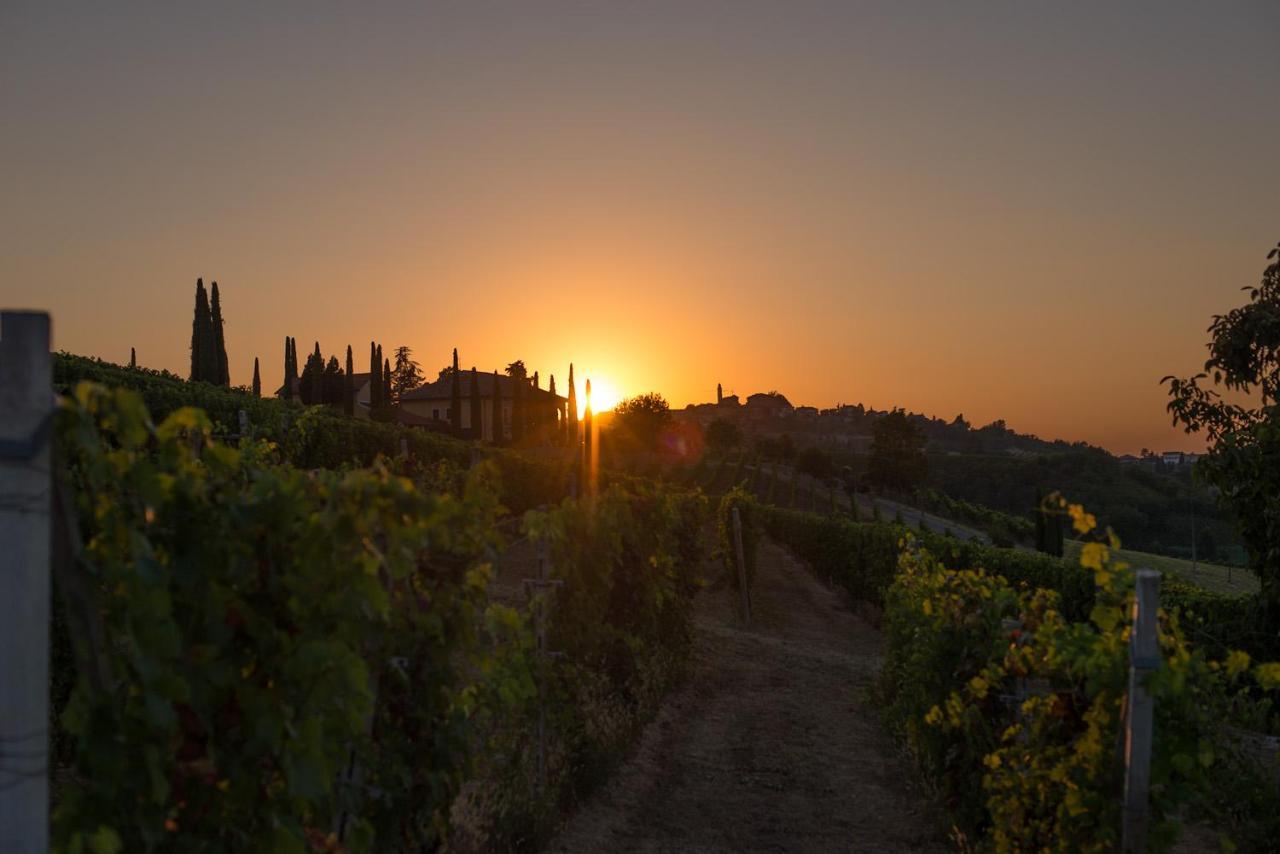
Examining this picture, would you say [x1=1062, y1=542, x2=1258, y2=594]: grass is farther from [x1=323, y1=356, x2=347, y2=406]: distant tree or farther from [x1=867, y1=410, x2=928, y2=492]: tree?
[x1=323, y1=356, x2=347, y2=406]: distant tree

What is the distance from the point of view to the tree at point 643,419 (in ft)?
266

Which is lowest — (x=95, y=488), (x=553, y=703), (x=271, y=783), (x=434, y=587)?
(x=553, y=703)

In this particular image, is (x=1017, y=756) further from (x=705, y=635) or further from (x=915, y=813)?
(x=705, y=635)

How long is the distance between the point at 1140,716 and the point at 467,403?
254 feet

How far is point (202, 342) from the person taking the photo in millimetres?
56188

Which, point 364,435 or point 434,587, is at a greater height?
point 364,435

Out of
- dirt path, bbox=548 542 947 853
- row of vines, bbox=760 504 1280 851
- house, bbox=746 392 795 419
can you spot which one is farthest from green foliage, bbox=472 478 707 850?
house, bbox=746 392 795 419

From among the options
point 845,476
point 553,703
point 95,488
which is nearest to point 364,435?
point 553,703

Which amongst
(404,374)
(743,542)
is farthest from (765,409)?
(743,542)

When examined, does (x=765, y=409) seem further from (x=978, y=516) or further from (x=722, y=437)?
(x=978, y=516)

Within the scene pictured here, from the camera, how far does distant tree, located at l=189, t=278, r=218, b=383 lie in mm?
55938

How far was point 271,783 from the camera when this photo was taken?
274 cm

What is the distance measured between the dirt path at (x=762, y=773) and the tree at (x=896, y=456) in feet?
204

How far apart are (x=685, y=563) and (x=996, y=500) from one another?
269 ft
